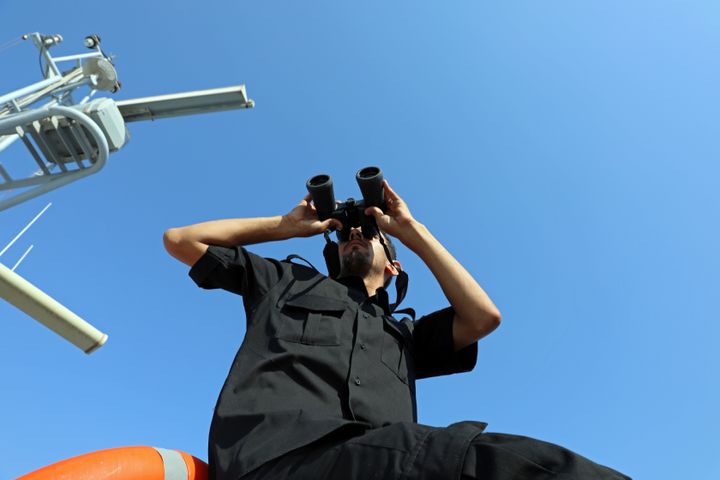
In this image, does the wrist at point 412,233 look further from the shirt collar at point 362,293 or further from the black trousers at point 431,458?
the black trousers at point 431,458

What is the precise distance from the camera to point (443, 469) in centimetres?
118

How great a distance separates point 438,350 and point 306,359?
839 mm

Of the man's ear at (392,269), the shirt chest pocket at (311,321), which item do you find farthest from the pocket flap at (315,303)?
the man's ear at (392,269)

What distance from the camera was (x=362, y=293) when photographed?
8.59 ft

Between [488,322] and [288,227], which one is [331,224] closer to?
[288,227]

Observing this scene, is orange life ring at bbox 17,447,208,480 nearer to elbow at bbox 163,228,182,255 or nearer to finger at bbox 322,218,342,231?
elbow at bbox 163,228,182,255

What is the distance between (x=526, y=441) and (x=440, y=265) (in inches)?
46.7

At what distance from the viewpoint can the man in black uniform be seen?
123 centimetres

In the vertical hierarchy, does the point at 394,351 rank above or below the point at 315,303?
below

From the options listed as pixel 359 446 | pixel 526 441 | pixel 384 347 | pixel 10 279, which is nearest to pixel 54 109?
pixel 10 279

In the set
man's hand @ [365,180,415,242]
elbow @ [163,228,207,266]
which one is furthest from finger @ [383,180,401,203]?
elbow @ [163,228,207,266]

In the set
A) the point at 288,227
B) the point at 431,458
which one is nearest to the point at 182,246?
the point at 288,227

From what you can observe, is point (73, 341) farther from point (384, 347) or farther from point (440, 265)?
point (440, 265)

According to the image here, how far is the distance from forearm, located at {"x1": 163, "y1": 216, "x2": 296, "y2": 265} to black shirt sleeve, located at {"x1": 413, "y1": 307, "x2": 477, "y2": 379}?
859 mm
